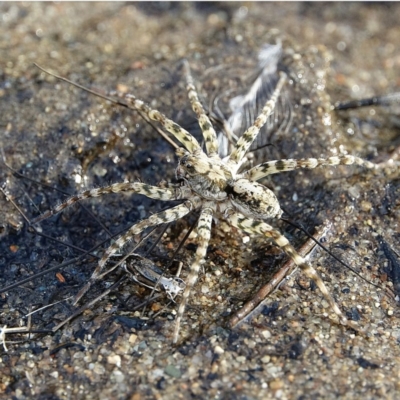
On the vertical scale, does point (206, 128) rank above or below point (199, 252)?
above

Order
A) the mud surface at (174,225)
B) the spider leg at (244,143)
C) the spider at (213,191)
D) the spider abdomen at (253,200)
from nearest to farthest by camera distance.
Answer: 1. the mud surface at (174,225)
2. the spider at (213,191)
3. the spider abdomen at (253,200)
4. the spider leg at (244,143)

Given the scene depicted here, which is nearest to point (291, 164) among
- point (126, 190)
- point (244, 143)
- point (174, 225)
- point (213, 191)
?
point (244, 143)

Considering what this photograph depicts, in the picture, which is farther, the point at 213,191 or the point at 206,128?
the point at 206,128

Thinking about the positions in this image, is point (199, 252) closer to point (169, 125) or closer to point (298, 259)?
point (298, 259)

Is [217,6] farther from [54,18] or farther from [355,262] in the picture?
[355,262]

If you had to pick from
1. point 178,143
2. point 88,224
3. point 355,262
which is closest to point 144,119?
point 178,143

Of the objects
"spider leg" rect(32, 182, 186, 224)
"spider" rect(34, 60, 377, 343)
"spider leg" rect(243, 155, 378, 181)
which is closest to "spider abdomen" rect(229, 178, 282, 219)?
"spider" rect(34, 60, 377, 343)

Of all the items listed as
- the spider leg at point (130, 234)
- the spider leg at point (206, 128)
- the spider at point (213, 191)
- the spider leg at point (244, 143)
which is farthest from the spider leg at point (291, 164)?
the spider leg at point (130, 234)

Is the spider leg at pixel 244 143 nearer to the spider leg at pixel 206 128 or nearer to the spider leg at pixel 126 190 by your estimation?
the spider leg at pixel 206 128
